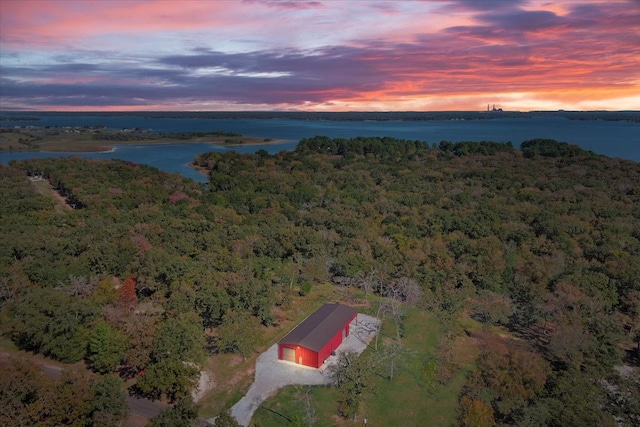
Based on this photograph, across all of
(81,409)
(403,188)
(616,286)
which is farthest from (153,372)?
(403,188)

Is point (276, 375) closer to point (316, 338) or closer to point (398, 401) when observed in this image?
point (316, 338)

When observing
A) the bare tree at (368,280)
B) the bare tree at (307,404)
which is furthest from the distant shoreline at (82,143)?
the bare tree at (307,404)

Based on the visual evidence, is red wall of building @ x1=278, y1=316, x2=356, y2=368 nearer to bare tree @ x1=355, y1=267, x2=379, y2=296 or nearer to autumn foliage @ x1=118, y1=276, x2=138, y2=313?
bare tree @ x1=355, y1=267, x2=379, y2=296

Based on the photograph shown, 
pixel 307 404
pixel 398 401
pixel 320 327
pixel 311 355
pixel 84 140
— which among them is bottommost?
pixel 398 401

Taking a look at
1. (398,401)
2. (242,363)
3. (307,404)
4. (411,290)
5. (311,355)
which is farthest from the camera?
(411,290)

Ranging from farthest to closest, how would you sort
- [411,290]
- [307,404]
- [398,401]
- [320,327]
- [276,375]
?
1. [411,290]
2. [320,327]
3. [276,375]
4. [398,401]
5. [307,404]

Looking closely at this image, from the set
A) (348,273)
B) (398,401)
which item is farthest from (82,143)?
(398,401)
